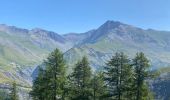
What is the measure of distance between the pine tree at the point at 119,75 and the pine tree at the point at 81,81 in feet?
18.9

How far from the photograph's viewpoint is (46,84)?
159 ft

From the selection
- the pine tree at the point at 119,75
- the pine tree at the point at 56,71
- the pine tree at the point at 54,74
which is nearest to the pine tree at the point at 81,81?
the pine tree at the point at 54,74

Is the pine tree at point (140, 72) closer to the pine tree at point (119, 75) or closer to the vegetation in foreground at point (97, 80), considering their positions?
the vegetation in foreground at point (97, 80)

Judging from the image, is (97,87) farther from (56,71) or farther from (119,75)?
(119,75)

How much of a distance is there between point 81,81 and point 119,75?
822cm

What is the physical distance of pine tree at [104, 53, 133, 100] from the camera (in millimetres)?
42844

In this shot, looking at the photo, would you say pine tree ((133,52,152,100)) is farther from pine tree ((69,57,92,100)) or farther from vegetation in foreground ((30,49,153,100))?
pine tree ((69,57,92,100))

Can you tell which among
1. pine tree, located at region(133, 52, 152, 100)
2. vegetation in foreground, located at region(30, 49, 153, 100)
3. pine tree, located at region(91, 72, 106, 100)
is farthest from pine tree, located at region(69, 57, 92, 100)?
pine tree, located at region(133, 52, 152, 100)

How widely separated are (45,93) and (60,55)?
6072 mm

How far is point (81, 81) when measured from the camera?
49.6 m

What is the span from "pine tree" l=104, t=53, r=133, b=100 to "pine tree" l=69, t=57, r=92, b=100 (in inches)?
227

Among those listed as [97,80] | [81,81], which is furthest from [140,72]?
[81,81]

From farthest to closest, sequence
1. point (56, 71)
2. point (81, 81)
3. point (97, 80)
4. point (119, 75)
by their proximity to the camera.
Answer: point (97, 80) → point (81, 81) → point (56, 71) → point (119, 75)

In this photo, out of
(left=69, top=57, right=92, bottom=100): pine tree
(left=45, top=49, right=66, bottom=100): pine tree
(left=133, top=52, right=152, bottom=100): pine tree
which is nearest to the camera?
(left=133, top=52, right=152, bottom=100): pine tree
